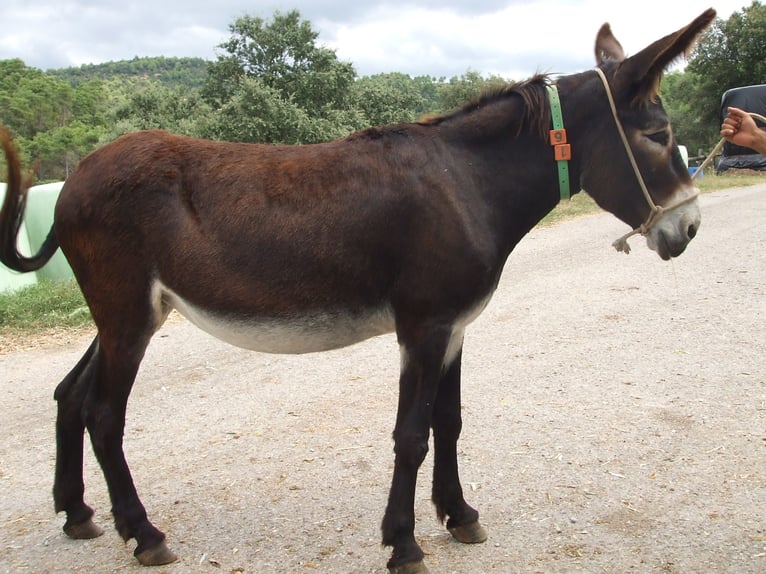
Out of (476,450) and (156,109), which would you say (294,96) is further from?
(476,450)

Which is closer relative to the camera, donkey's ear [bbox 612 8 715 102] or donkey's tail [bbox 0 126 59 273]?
donkey's ear [bbox 612 8 715 102]

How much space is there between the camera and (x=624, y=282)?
28.3 ft

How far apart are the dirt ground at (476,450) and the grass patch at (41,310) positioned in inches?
21.0

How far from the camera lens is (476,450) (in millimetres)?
4262

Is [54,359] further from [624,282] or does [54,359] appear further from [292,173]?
[624,282]

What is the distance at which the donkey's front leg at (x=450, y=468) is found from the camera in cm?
329

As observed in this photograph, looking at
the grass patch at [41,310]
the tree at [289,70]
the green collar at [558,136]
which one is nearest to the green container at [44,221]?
the grass patch at [41,310]

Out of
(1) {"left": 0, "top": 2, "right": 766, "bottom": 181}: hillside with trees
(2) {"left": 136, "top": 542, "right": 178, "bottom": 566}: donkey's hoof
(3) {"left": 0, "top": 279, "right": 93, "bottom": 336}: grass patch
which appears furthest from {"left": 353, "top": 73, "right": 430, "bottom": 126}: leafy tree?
(2) {"left": 136, "top": 542, "right": 178, "bottom": 566}: donkey's hoof

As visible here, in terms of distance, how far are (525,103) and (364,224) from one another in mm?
1001

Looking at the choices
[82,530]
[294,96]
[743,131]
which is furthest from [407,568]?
[294,96]

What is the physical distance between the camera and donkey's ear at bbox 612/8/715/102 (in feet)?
8.94

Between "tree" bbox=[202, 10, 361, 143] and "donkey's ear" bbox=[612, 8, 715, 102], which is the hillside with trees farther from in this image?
"donkey's ear" bbox=[612, 8, 715, 102]

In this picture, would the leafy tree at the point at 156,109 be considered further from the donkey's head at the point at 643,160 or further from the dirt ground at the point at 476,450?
the donkey's head at the point at 643,160

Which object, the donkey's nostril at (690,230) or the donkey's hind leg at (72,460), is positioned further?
the donkey's hind leg at (72,460)
